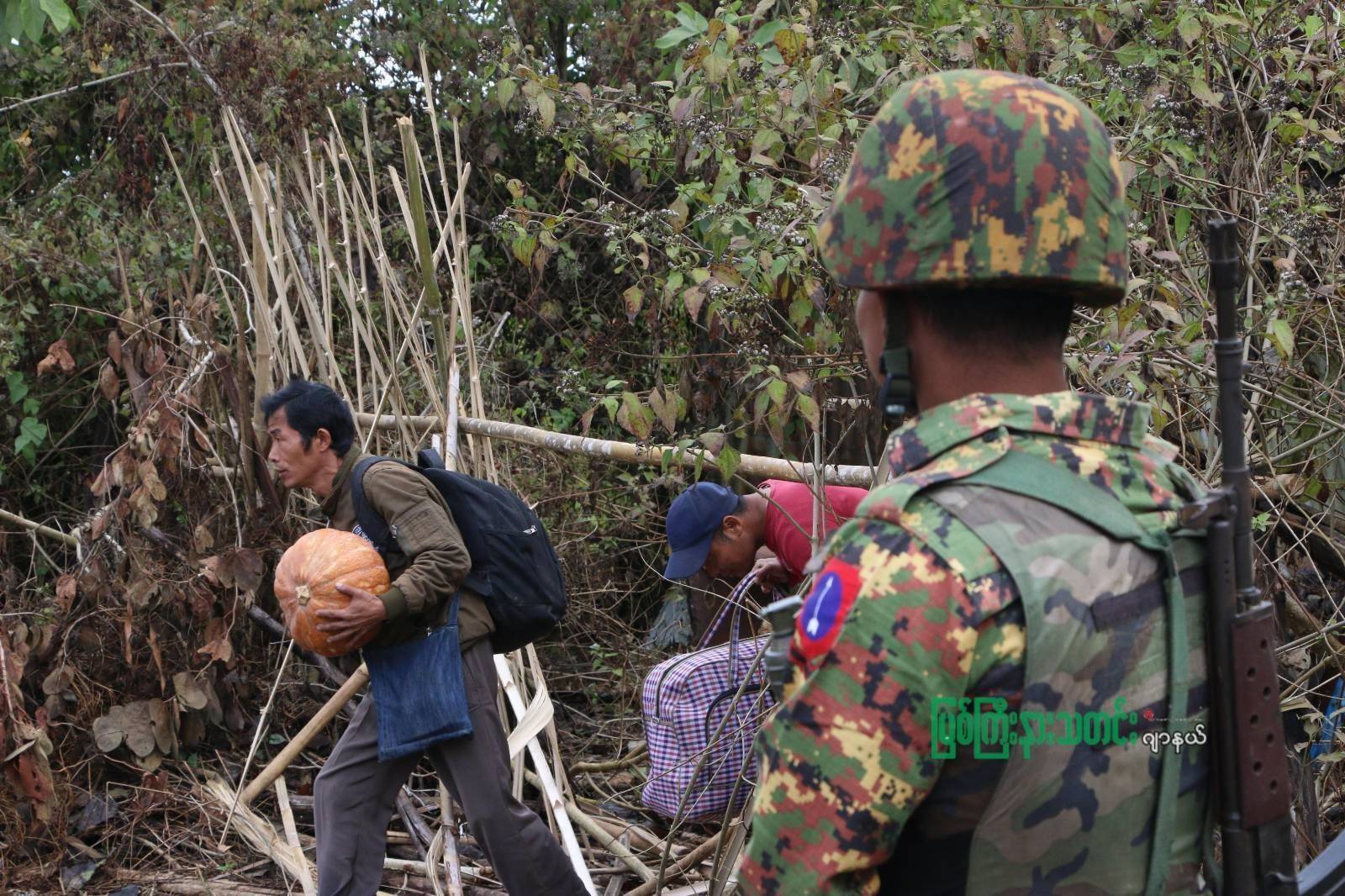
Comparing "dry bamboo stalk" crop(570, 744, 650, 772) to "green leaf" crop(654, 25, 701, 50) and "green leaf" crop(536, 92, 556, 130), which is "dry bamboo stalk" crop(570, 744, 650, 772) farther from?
"green leaf" crop(654, 25, 701, 50)

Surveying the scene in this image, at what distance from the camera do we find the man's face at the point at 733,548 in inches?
153

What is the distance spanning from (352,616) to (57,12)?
2205mm

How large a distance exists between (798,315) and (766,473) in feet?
1.64

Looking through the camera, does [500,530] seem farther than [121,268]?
No

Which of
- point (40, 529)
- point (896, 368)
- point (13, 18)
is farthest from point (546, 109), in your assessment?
point (40, 529)

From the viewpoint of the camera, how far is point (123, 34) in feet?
19.7

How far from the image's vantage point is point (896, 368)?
1.25 metres

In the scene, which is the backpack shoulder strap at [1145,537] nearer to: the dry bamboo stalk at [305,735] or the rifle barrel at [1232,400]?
the rifle barrel at [1232,400]

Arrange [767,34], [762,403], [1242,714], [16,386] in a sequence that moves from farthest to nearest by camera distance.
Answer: [16,386]
[767,34]
[762,403]
[1242,714]

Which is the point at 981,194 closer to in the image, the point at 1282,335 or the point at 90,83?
the point at 1282,335

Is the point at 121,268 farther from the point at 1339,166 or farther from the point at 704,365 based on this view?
the point at 1339,166

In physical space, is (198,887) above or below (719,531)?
below

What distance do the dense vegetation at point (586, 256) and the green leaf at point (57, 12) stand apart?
0.8 inches

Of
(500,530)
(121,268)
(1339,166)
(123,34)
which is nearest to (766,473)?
(500,530)
